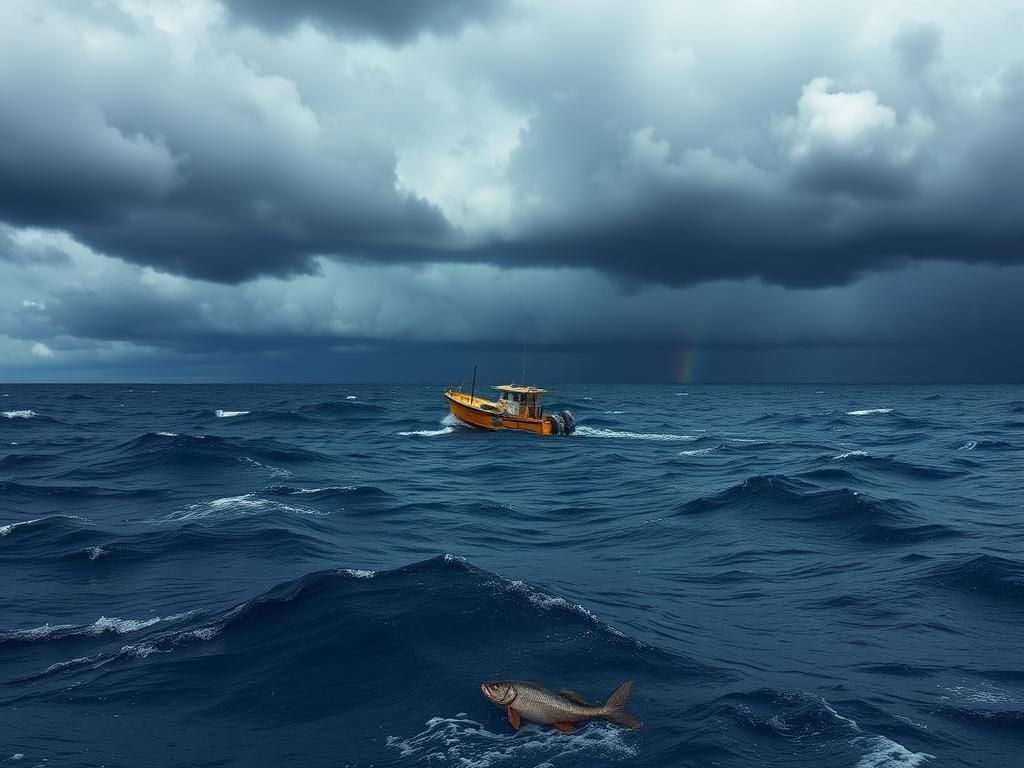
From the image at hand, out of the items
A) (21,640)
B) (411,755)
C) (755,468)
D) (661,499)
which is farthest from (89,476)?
(755,468)

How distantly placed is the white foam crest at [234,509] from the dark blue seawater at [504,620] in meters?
0.22

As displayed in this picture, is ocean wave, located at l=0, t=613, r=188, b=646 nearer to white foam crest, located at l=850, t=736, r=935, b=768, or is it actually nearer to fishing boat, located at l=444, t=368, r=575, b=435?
white foam crest, located at l=850, t=736, r=935, b=768

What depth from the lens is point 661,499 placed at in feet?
95.2

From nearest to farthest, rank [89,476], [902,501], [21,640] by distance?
[21,640], [902,501], [89,476]

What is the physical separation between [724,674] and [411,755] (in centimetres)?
550

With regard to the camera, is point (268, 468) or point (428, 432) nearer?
point (268, 468)

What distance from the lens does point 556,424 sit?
2382 inches

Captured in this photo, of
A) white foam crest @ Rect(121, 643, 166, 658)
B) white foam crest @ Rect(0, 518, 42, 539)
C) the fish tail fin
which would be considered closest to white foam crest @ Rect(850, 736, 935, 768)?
the fish tail fin

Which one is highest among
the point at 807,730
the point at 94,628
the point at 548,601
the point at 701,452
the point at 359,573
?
the point at 807,730

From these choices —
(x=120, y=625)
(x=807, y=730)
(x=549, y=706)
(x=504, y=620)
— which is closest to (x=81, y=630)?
(x=120, y=625)

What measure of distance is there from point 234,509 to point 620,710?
67.1 feet

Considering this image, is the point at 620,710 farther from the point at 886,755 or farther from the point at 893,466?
the point at 893,466


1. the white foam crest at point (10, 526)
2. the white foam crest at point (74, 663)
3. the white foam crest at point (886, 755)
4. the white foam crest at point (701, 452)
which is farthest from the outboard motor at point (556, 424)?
the white foam crest at point (886, 755)

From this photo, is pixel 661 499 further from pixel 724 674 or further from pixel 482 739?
pixel 482 739
